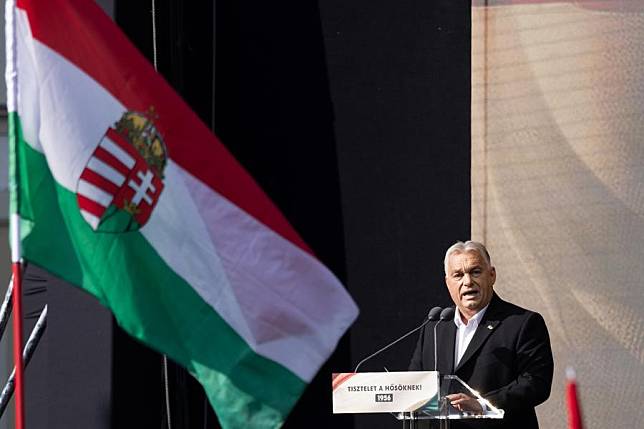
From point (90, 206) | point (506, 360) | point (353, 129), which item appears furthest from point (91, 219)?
point (353, 129)

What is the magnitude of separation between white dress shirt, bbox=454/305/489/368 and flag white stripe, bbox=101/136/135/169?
2.28 m

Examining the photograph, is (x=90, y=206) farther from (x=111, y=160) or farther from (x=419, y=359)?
(x=419, y=359)

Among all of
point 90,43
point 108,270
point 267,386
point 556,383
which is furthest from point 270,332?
point 556,383

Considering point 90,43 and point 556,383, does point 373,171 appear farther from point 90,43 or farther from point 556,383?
point 90,43

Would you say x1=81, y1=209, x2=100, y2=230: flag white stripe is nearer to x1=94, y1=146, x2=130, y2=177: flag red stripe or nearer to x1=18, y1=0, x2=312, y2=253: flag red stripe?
x1=94, y1=146, x2=130, y2=177: flag red stripe

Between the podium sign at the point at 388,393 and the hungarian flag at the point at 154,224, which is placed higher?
the hungarian flag at the point at 154,224

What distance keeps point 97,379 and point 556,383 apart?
2260 mm

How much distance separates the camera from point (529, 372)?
6.64 meters

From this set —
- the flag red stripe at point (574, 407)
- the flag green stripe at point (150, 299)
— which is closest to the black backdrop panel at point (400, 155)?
the flag green stripe at point (150, 299)

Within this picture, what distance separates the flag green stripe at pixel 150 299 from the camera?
4.84 metres

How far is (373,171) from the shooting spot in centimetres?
841

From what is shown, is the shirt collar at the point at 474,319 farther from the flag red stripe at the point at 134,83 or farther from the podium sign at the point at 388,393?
the flag red stripe at the point at 134,83

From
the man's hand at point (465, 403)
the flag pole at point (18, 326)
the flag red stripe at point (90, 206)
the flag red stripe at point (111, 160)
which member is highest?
the flag red stripe at point (111, 160)

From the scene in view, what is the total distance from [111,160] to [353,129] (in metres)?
3.61
